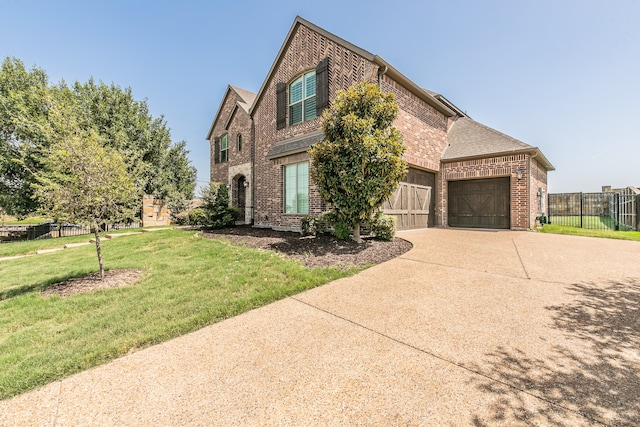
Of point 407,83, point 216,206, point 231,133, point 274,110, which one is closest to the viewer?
point 407,83

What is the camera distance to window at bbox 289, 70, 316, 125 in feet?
34.7

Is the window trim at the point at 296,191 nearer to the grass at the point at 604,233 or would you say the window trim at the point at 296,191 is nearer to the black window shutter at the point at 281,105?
the black window shutter at the point at 281,105

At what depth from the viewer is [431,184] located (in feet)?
39.9

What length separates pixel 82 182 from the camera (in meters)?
4.90

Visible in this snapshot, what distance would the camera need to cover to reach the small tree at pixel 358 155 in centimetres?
659

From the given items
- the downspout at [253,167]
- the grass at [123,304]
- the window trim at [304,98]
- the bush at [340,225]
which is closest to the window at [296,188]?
the window trim at [304,98]

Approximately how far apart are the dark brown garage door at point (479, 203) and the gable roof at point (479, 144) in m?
1.27

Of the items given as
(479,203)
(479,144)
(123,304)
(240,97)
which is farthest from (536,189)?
(240,97)

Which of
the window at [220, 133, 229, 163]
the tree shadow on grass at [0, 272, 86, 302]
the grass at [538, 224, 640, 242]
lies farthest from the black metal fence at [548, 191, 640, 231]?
the tree shadow on grass at [0, 272, 86, 302]

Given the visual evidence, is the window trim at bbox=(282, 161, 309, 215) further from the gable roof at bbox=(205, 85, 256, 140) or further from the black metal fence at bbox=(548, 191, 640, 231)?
the black metal fence at bbox=(548, 191, 640, 231)

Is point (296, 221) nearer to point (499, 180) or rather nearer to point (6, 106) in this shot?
point (499, 180)

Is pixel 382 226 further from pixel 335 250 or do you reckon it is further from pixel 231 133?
pixel 231 133

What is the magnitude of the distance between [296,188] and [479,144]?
28.6 ft

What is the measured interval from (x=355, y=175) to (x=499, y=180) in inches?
332
